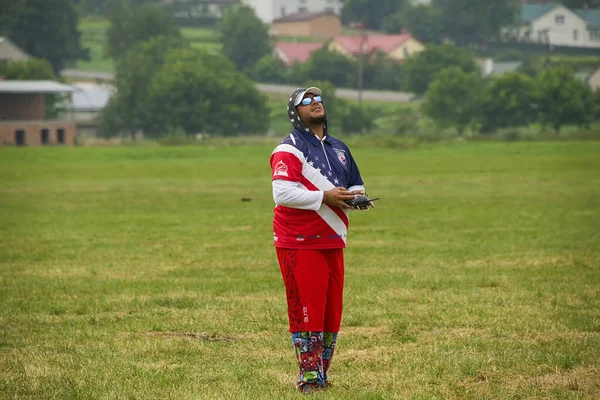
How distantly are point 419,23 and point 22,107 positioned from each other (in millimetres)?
93306

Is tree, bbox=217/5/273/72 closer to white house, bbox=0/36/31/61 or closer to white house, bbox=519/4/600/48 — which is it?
white house, bbox=0/36/31/61

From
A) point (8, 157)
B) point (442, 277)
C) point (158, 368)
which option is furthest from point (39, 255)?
point (8, 157)

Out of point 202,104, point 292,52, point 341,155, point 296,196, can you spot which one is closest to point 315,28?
point 292,52

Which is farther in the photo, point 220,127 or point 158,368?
point 220,127

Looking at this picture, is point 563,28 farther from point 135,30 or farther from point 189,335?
point 189,335

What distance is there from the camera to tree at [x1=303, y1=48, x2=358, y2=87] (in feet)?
435

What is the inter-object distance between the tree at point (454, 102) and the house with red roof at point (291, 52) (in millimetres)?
45199

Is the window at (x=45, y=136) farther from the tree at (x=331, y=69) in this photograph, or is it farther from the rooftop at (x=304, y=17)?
the rooftop at (x=304, y=17)

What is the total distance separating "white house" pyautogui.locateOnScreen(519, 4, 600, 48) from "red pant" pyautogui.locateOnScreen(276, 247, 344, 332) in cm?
16269

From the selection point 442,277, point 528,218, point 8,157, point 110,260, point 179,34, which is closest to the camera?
point 442,277

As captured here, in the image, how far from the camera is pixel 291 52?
15112 cm

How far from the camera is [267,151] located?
225 feet

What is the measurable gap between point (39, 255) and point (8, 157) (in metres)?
44.8

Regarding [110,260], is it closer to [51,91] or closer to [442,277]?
[442,277]
